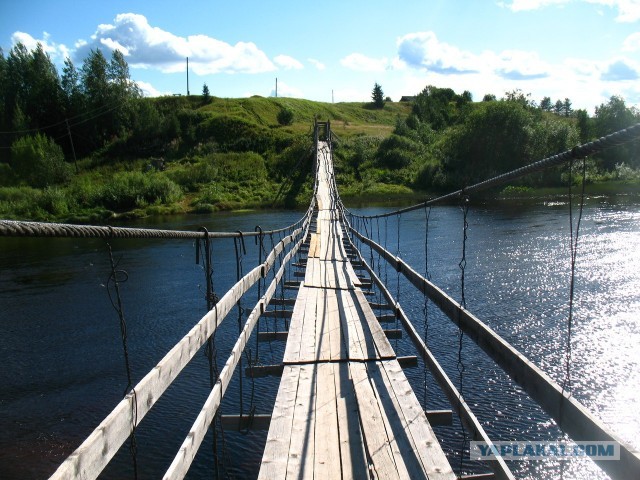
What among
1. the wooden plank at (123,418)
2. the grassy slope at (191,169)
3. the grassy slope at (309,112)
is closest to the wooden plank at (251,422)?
the wooden plank at (123,418)

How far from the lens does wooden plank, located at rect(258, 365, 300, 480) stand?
10.0ft

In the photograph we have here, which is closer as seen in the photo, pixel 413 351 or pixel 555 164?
pixel 555 164

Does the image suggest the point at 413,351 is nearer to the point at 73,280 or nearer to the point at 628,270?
the point at 628,270

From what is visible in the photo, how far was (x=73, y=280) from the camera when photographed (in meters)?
16.2

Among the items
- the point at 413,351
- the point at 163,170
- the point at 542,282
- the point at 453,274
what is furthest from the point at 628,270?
the point at 163,170

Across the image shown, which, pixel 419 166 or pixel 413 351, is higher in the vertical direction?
pixel 419 166

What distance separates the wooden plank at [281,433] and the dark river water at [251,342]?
1.38m

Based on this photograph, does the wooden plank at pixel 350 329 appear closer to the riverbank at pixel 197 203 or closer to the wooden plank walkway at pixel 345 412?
the wooden plank walkway at pixel 345 412

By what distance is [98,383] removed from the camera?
9258 mm

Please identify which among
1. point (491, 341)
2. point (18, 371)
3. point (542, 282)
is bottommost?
point (18, 371)

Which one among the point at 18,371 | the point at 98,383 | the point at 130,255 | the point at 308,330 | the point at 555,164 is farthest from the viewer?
the point at 130,255

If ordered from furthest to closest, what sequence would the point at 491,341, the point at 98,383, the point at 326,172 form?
1. the point at 326,172
2. the point at 98,383
3. the point at 491,341

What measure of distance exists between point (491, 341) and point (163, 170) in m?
45.3

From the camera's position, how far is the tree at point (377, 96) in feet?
273
